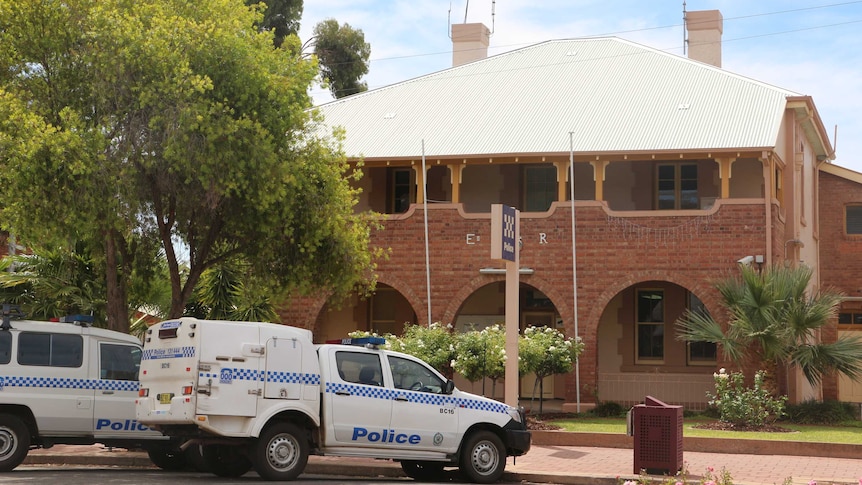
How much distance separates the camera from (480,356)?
70.3 feet

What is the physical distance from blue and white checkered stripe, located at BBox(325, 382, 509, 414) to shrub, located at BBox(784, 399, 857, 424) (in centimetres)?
913

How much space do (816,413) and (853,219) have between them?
36.0 feet

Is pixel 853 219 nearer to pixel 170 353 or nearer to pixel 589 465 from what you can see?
pixel 589 465

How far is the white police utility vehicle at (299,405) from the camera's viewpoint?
13.4 metres

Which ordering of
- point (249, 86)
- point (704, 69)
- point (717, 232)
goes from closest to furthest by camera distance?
point (249, 86) < point (717, 232) < point (704, 69)

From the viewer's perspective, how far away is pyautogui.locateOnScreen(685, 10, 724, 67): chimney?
101 feet

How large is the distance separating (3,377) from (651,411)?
27.1 ft

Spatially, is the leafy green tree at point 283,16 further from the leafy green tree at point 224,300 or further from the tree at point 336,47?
the leafy green tree at point 224,300

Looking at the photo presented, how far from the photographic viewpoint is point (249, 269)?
70.0 ft

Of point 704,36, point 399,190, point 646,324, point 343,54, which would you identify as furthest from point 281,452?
Answer: point 343,54

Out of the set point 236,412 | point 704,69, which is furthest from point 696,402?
point 236,412

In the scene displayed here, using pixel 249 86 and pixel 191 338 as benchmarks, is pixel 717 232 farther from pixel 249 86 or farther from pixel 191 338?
pixel 191 338

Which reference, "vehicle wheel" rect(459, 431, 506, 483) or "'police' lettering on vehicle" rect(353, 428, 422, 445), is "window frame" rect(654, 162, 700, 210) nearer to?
"vehicle wheel" rect(459, 431, 506, 483)

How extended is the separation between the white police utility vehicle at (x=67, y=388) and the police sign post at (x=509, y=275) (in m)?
5.08
